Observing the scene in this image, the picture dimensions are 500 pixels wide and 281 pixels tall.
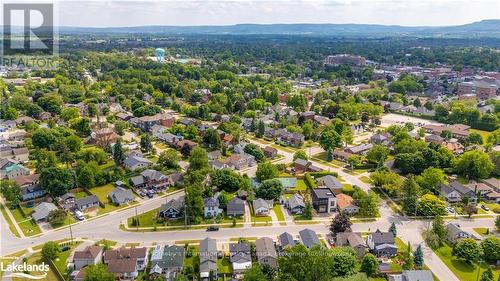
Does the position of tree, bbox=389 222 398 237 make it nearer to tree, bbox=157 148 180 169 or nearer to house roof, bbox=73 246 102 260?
house roof, bbox=73 246 102 260

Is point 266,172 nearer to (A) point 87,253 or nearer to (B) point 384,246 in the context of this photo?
(B) point 384,246

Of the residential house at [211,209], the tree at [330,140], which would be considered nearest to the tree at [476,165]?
the tree at [330,140]

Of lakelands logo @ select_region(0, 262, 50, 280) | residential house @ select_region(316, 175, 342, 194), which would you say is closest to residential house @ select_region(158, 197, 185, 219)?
lakelands logo @ select_region(0, 262, 50, 280)

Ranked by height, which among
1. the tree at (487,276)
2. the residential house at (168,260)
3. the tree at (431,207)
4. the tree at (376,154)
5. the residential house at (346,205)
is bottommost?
the residential house at (168,260)

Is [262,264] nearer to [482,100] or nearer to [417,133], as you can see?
[417,133]

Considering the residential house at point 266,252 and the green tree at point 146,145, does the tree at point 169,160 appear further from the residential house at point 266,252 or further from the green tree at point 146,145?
the residential house at point 266,252
